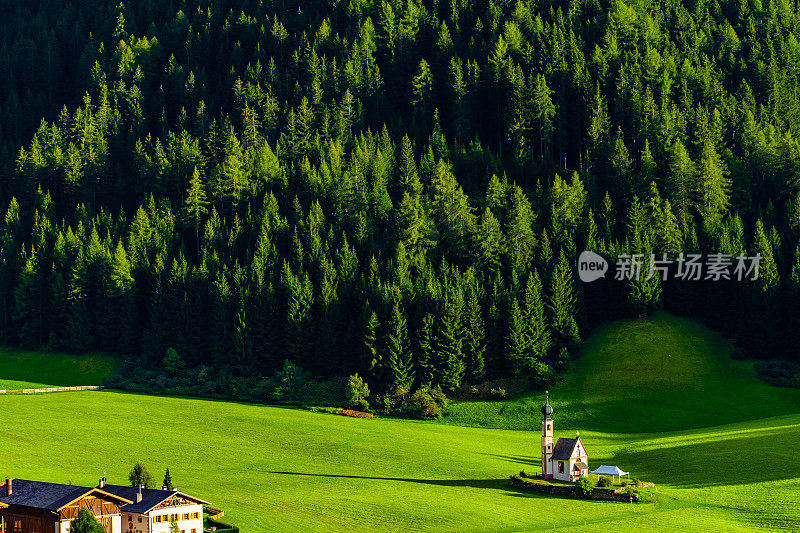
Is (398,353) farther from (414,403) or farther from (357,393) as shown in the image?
(414,403)

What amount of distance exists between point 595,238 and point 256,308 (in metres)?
51.1

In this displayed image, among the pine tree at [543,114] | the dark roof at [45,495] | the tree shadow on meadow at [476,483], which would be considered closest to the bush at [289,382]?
the tree shadow on meadow at [476,483]

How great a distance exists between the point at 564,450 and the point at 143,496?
37844mm

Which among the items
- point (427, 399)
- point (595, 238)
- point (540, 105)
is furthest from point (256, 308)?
point (540, 105)

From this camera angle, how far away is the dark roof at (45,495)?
241 ft

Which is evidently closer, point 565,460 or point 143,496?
point 143,496

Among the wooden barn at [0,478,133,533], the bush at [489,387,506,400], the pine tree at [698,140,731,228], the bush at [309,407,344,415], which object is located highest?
the pine tree at [698,140,731,228]

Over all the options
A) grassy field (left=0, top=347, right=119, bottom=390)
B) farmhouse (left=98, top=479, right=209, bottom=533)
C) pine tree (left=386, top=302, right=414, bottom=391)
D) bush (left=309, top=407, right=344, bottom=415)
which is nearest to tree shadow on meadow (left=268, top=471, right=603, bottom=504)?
farmhouse (left=98, top=479, right=209, bottom=533)

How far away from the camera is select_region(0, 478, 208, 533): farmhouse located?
242ft

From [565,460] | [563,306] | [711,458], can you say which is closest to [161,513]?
[565,460]

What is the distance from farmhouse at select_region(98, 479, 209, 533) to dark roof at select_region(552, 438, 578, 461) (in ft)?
111

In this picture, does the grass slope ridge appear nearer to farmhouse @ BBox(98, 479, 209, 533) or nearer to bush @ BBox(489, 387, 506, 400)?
bush @ BBox(489, 387, 506, 400)

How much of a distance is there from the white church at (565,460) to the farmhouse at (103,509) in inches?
1325

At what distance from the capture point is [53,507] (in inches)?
2879
